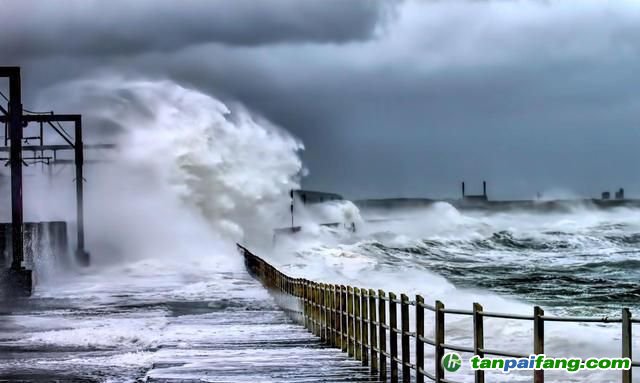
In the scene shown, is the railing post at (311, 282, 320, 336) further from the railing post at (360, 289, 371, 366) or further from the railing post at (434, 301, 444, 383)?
the railing post at (434, 301, 444, 383)

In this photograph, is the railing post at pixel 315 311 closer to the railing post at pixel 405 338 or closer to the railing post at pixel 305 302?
the railing post at pixel 305 302

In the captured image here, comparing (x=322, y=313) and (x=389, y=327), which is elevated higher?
(x=389, y=327)

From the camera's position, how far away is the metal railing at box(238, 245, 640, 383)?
413 inches

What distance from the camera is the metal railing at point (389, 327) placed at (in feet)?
34.4

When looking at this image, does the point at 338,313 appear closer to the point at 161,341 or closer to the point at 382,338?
the point at 161,341

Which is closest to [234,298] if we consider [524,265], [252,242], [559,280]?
[559,280]

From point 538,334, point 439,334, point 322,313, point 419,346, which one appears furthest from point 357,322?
point 538,334

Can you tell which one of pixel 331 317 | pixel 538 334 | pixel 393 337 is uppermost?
pixel 538 334

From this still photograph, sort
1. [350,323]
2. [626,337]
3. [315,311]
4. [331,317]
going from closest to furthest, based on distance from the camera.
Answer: [626,337] → [350,323] → [331,317] → [315,311]

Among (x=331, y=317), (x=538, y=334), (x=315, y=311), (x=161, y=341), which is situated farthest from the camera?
(x=315, y=311)

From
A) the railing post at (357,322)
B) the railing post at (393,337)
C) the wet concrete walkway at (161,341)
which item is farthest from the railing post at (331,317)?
the railing post at (393,337)

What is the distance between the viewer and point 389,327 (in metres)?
15.5

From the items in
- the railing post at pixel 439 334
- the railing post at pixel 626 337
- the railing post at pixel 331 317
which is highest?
the railing post at pixel 626 337

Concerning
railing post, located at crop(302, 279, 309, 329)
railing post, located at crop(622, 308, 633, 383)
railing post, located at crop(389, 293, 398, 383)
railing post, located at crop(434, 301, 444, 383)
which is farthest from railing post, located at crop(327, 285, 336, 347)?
railing post, located at crop(622, 308, 633, 383)
